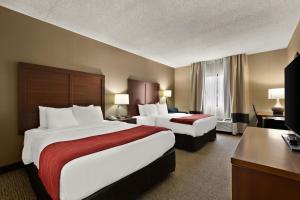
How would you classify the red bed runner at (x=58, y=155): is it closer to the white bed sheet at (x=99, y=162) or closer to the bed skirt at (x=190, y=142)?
the white bed sheet at (x=99, y=162)

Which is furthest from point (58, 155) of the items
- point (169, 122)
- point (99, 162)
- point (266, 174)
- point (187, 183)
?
point (169, 122)

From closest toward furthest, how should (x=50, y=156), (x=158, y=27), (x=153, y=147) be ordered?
1. (x=50, y=156)
2. (x=153, y=147)
3. (x=158, y=27)

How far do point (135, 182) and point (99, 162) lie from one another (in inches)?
24.2

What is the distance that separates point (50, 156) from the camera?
1421mm

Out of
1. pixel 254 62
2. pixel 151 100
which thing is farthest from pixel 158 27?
pixel 254 62

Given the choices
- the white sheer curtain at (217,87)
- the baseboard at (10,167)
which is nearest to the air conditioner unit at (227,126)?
the white sheer curtain at (217,87)

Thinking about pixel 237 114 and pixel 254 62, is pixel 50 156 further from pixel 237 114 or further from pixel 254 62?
pixel 254 62

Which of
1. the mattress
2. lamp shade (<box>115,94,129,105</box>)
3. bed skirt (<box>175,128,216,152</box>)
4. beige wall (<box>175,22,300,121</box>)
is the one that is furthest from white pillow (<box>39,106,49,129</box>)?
beige wall (<box>175,22,300,121</box>)

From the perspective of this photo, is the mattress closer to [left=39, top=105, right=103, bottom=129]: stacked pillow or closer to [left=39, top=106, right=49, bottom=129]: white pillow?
[left=39, top=105, right=103, bottom=129]: stacked pillow

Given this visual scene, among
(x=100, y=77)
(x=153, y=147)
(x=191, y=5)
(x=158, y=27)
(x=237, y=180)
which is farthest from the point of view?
(x=100, y=77)

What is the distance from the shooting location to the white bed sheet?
1219 millimetres

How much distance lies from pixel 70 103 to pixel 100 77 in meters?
1.00

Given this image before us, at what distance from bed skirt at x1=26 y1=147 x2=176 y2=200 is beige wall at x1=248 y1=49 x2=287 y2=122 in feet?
13.5

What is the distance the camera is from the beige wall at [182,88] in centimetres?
662
